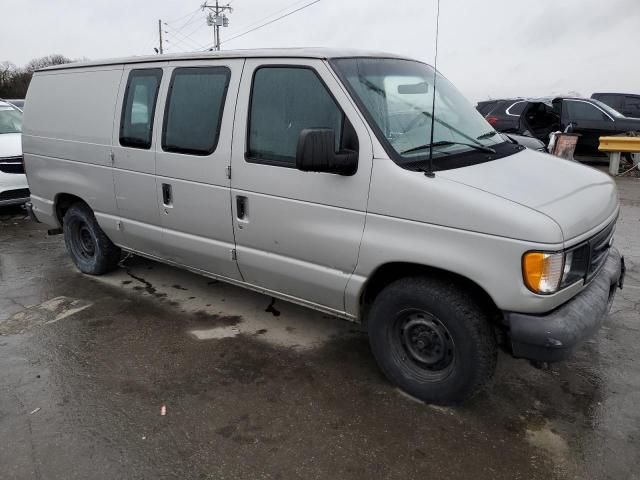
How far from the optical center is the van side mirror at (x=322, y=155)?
9.45ft

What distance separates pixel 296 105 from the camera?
3346 mm

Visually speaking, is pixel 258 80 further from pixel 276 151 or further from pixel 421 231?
pixel 421 231

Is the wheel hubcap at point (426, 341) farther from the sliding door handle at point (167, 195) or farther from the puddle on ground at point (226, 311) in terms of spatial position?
the sliding door handle at point (167, 195)

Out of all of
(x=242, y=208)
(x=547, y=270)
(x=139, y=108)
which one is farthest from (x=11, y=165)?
(x=547, y=270)

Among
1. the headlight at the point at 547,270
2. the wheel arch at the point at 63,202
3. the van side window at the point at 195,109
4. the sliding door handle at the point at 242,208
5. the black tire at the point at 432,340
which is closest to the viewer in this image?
the headlight at the point at 547,270

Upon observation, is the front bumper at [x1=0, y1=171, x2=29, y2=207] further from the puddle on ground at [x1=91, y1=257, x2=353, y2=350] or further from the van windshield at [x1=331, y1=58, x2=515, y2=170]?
the van windshield at [x1=331, y1=58, x2=515, y2=170]

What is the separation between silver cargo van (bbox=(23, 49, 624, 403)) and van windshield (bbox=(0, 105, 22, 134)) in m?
4.97

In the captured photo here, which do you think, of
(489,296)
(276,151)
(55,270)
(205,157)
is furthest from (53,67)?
(489,296)

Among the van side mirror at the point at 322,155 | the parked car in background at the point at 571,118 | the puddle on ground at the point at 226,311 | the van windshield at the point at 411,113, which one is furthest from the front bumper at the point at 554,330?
the parked car in background at the point at 571,118

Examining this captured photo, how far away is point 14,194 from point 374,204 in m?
6.55

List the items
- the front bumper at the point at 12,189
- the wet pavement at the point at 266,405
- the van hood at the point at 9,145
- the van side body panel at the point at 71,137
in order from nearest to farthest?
the wet pavement at the point at 266,405 < the van side body panel at the point at 71,137 < the front bumper at the point at 12,189 < the van hood at the point at 9,145

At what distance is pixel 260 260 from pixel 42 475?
1787 mm

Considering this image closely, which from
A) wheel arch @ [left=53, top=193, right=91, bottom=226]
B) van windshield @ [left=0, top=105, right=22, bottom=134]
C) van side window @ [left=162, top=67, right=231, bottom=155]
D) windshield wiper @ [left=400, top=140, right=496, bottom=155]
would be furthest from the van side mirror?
van windshield @ [left=0, top=105, right=22, bottom=134]

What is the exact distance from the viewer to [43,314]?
4.48m
